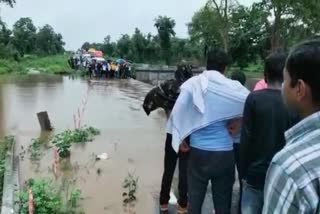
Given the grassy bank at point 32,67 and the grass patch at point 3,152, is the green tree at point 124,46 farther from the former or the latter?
the grass patch at point 3,152

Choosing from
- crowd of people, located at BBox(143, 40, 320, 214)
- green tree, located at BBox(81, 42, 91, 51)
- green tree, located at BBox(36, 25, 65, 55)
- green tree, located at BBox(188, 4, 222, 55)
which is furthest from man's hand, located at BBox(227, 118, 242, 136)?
green tree, located at BBox(81, 42, 91, 51)

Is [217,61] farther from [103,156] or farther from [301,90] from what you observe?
[103,156]

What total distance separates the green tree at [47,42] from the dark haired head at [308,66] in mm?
70551

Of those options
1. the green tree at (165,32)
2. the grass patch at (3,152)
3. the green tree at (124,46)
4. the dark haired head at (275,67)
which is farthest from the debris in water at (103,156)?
the green tree at (124,46)

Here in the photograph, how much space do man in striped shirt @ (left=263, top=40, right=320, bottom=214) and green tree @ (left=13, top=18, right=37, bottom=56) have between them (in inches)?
2667

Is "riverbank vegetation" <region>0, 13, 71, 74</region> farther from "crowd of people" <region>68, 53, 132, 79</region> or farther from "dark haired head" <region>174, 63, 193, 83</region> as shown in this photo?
"dark haired head" <region>174, 63, 193, 83</region>

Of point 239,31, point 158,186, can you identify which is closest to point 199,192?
point 158,186

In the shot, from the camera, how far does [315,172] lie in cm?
137

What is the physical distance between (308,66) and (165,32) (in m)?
52.6

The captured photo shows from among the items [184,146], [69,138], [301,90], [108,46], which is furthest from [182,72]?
[108,46]

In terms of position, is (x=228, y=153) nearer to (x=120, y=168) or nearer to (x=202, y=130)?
(x=202, y=130)

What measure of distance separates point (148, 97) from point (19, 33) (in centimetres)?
6732

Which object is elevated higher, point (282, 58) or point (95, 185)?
point (282, 58)

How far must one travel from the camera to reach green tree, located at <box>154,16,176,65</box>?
174 feet
